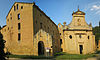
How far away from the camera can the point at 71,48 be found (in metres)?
31.2

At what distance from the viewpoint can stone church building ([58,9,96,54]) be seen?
31.3 meters

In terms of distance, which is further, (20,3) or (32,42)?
(20,3)

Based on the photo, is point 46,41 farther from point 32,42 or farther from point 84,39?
point 84,39

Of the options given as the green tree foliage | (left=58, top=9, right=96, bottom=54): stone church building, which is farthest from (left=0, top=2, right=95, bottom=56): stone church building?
the green tree foliage

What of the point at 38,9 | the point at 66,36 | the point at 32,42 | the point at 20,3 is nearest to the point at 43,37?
the point at 32,42

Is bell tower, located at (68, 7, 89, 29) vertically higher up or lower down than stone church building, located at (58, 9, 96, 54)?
higher up

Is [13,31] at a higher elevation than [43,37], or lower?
higher

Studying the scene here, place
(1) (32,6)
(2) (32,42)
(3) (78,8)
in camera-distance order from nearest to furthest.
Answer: (2) (32,42)
(1) (32,6)
(3) (78,8)

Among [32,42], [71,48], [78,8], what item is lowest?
[71,48]

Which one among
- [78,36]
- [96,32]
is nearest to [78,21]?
[78,36]

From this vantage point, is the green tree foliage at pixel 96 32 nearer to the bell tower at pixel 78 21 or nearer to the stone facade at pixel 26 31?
the bell tower at pixel 78 21

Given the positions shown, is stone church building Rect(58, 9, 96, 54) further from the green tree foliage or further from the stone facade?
the green tree foliage

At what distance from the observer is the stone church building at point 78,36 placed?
1233 inches

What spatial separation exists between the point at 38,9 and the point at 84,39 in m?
18.7
